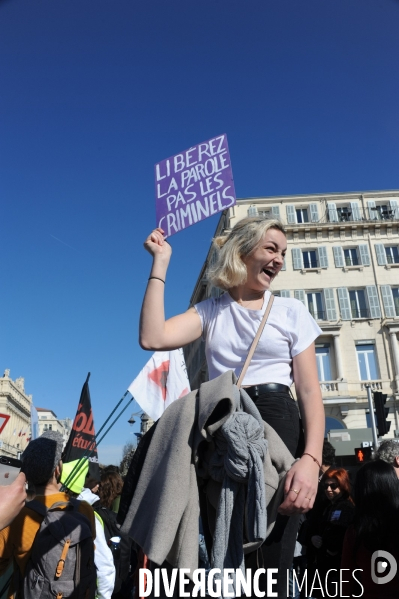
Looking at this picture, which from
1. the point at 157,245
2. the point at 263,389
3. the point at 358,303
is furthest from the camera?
the point at 358,303

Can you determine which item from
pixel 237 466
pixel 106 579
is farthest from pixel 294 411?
pixel 106 579

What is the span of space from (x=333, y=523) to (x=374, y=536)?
237cm

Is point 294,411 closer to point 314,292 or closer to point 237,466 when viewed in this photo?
point 237,466

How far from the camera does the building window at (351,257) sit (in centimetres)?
3444

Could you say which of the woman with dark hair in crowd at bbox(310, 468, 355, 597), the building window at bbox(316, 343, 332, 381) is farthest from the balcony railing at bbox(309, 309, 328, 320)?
the woman with dark hair in crowd at bbox(310, 468, 355, 597)

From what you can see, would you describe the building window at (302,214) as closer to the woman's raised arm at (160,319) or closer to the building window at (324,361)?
the building window at (324,361)

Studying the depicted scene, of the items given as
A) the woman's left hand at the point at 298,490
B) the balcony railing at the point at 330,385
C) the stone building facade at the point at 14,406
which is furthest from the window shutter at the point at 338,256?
the stone building facade at the point at 14,406

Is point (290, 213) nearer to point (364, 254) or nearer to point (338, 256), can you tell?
point (338, 256)

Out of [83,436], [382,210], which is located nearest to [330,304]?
[382,210]

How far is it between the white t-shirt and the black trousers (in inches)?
3.5

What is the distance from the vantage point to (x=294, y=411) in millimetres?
1847

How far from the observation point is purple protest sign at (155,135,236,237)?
10.3 ft

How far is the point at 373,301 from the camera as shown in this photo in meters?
33.0

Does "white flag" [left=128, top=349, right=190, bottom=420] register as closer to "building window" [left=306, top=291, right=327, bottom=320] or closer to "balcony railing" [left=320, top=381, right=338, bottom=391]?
"balcony railing" [left=320, top=381, right=338, bottom=391]
